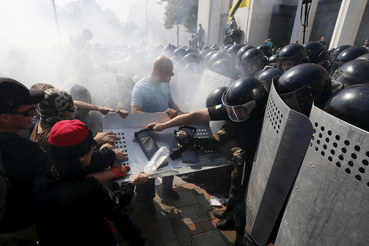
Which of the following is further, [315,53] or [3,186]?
[315,53]

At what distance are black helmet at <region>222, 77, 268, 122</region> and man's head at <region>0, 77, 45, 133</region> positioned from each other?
192 cm

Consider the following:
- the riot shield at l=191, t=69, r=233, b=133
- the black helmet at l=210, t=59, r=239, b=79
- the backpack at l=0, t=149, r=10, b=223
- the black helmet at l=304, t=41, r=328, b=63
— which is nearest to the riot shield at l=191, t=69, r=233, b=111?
the riot shield at l=191, t=69, r=233, b=133

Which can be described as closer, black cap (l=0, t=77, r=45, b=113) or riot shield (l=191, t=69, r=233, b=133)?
black cap (l=0, t=77, r=45, b=113)

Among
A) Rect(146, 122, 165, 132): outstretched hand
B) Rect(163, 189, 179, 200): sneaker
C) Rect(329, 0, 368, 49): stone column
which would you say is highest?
Rect(329, 0, 368, 49): stone column

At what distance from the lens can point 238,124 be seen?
103 inches

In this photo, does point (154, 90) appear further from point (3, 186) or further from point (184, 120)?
point (3, 186)

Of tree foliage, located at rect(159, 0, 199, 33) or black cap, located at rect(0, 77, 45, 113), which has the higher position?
tree foliage, located at rect(159, 0, 199, 33)

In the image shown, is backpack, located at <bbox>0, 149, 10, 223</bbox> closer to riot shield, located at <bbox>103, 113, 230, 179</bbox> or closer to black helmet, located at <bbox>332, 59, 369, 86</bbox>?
riot shield, located at <bbox>103, 113, 230, 179</bbox>

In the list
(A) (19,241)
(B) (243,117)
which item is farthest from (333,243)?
(A) (19,241)

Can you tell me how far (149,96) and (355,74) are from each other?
3.08 meters

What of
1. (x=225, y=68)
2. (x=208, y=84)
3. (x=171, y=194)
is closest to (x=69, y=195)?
(x=171, y=194)

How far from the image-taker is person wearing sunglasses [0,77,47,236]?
1.54 metres

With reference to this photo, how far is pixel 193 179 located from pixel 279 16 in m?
24.5

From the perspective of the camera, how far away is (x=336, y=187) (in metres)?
1.28
